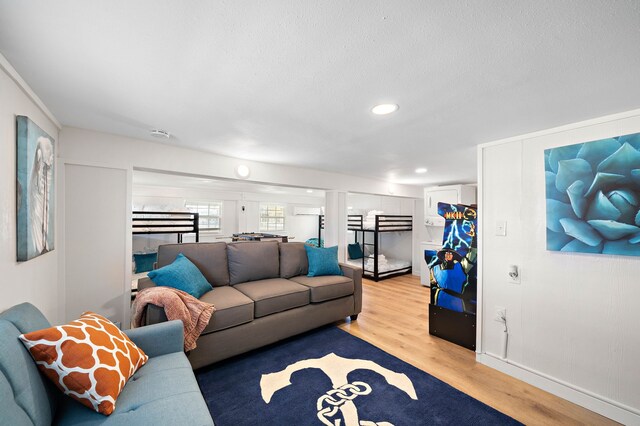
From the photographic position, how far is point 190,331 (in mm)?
2035

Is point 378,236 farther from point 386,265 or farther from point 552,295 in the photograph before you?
point 552,295

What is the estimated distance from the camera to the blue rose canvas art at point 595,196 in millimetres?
1752

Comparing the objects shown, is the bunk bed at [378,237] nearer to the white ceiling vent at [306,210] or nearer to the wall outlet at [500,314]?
the white ceiling vent at [306,210]

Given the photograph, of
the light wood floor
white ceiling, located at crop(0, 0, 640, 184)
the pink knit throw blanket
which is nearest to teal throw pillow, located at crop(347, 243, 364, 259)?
the light wood floor

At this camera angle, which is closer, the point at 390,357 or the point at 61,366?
the point at 61,366

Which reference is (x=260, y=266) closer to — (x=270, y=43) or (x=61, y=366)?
(x=61, y=366)

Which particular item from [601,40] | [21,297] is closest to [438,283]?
[601,40]

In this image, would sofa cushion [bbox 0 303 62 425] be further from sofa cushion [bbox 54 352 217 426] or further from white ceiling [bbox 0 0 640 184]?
white ceiling [bbox 0 0 640 184]

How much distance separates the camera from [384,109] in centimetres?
185

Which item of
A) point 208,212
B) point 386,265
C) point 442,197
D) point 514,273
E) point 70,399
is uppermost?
point 442,197

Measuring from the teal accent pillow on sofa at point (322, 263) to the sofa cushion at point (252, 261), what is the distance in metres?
0.44

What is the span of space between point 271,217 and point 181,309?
5931 millimetres

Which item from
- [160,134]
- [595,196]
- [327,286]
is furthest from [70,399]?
[595,196]

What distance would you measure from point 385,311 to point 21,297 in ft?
12.0
